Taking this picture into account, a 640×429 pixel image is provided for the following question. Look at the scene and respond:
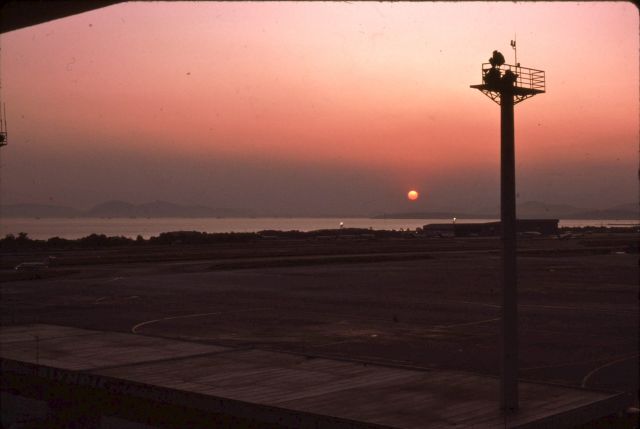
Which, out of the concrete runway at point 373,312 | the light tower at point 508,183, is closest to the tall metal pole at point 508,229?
the light tower at point 508,183

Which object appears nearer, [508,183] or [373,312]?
[508,183]

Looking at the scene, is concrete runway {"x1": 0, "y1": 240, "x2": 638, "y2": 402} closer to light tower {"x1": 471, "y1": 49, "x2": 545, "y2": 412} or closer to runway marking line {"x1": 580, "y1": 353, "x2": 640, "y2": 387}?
runway marking line {"x1": 580, "y1": 353, "x2": 640, "y2": 387}

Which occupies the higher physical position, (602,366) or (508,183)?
(508,183)

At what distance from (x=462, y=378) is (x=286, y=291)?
26.4 metres

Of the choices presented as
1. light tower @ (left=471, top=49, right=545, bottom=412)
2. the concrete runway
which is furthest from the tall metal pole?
the concrete runway

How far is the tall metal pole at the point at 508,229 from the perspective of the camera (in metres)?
13.3

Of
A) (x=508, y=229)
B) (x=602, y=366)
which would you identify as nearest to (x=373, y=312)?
(x=602, y=366)

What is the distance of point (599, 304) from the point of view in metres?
35.3

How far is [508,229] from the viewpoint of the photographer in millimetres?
13383

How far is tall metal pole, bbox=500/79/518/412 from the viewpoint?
43.8 ft

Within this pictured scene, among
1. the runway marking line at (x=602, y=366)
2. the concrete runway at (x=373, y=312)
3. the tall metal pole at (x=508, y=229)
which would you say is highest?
the tall metal pole at (x=508, y=229)

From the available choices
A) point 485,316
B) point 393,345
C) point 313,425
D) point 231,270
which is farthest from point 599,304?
point 231,270

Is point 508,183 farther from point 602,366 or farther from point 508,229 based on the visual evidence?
point 602,366

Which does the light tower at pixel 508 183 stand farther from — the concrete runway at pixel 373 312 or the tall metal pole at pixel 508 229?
the concrete runway at pixel 373 312
